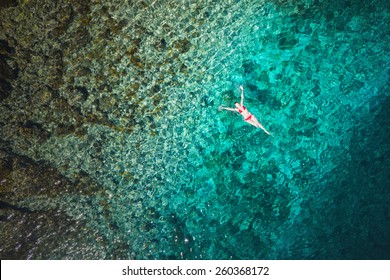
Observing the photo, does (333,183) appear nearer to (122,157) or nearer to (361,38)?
(361,38)

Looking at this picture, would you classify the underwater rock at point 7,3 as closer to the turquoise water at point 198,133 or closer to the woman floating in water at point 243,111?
the turquoise water at point 198,133

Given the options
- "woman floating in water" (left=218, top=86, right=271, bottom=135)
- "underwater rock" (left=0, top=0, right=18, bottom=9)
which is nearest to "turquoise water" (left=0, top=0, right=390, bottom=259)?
"woman floating in water" (left=218, top=86, right=271, bottom=135)

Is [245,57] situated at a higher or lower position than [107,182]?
higher

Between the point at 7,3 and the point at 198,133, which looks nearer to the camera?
the point at 7,3

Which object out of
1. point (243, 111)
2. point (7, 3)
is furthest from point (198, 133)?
point (7, 3)

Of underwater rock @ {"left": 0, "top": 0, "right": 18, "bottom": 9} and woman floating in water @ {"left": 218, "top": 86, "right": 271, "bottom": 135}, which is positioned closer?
underwater rock @ {"left": 0, "top": 0, "right": 18, "bottom": 9}

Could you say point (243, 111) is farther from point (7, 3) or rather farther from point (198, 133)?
point (7, 3)

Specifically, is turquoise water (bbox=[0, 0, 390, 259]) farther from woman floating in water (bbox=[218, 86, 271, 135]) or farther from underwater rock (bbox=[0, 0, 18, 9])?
underwater rock (bbox=[0, 0, 18, 9])
